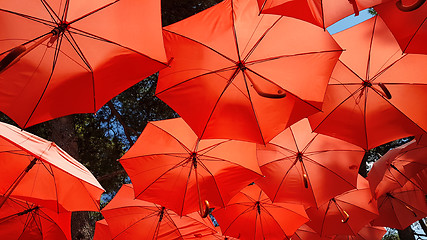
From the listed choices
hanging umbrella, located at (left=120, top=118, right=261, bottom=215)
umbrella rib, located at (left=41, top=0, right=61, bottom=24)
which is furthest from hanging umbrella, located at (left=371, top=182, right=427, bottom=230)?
umbrella rib, located at (left=41, top=0, right=61, bottom=24)

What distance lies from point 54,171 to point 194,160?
2.34 m

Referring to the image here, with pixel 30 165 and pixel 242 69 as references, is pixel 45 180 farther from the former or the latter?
pixel 242 69

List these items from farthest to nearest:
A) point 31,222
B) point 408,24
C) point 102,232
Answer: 1. point 102,232
2. point 31,222
3. point 408,24

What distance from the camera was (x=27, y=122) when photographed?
3979mm

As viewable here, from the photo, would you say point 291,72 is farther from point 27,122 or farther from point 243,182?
point 27,122

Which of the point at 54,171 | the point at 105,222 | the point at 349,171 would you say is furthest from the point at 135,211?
the point at 349,171

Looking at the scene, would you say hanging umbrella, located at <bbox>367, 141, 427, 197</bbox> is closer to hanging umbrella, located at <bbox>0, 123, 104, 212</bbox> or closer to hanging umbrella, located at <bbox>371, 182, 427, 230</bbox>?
hanging umbrella, located at <bbox>371, 182, 427, 230</bbox>

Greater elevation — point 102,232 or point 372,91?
point 372,91

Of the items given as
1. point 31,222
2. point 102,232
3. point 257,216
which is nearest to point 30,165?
point 31,222

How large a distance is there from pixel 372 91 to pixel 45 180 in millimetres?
5372

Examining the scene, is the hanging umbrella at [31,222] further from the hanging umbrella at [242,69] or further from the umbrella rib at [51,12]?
the umbrella rib at [51,12]

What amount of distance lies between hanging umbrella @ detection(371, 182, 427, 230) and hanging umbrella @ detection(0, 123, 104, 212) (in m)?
7.12

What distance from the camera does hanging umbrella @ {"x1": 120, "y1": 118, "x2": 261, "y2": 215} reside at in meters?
6.02

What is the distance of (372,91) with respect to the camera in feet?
16.6
